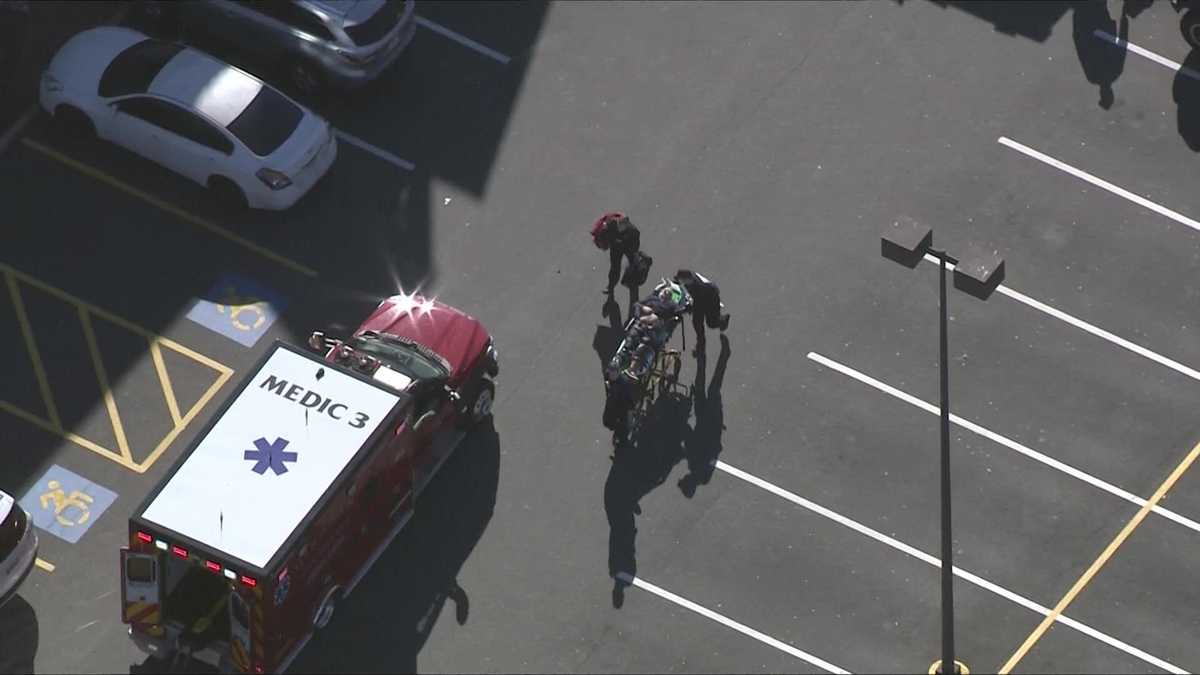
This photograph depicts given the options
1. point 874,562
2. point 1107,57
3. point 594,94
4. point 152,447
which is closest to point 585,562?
point 874,562

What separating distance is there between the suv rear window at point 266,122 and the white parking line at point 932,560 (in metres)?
8.65

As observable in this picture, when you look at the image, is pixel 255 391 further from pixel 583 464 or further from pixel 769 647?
pixel 769 647

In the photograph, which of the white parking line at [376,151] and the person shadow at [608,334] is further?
the white parking line at [376,151]

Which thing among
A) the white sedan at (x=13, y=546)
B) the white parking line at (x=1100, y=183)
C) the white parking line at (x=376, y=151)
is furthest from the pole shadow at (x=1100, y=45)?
the white sedan at (x=13, y=546)

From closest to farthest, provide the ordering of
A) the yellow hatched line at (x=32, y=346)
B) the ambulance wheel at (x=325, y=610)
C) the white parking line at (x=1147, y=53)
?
the ambulance wheel at (x=325, y=610) < the yellow hatched line at (x=32, y=346) < the white parking line at (x=1147, y=53)

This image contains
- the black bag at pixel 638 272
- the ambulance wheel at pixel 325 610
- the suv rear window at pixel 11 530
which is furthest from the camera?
the black bag at pixel 638 272

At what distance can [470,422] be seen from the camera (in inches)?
1430

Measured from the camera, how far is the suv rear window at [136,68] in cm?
3953

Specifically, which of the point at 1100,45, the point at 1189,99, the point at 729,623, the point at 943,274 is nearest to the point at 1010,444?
the point at 943,274

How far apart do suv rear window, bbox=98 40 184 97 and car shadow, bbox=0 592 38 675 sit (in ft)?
28.6

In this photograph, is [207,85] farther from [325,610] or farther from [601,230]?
[325,610]

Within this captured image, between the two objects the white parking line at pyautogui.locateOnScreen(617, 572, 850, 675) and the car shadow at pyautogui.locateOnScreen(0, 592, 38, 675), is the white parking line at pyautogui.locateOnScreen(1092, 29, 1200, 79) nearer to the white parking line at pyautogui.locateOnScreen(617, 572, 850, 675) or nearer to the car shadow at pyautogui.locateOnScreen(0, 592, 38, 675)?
the white parking line at pyautogui.locateOnScreen(617, 572, 850, 675)

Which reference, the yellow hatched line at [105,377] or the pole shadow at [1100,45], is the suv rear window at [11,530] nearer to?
the yellow hatched line at [105,377]

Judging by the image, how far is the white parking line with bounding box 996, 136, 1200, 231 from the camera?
39.5m
